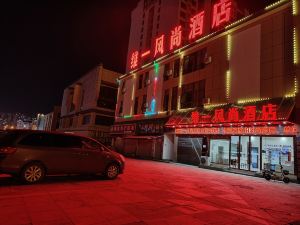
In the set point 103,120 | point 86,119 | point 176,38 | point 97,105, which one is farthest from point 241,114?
point 86,119

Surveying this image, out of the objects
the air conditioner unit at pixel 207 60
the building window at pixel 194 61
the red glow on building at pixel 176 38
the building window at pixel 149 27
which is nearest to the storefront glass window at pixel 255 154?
the air conditioner unit at pixel 207 60

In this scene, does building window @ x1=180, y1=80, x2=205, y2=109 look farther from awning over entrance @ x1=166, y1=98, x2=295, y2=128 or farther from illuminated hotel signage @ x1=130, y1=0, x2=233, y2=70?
illuminated hotel signage @ x1=130, y1=0, x2=233, y2=70

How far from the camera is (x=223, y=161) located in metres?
19.3

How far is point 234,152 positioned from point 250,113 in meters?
3.64

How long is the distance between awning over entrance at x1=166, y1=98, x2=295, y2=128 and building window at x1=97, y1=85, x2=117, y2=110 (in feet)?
96.3

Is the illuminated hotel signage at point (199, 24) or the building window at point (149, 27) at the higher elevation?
the building window at point (149, 27)

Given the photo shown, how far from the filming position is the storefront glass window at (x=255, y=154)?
1684 cm

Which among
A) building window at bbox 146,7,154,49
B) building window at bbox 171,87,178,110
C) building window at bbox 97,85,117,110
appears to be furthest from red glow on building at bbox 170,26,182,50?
building window at bbox 97,85,117,110

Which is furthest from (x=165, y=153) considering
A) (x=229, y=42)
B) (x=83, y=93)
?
(x=83, y=93)

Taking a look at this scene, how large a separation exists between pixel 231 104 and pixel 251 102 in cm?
164

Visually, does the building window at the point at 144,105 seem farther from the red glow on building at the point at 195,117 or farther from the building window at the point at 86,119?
the building window at the point at 86,119

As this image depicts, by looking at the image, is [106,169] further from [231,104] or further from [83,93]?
[83,93]

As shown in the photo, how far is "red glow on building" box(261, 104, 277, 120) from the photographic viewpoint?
1477 centimetres

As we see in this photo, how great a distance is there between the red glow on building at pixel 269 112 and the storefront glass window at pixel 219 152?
444 centimetres
